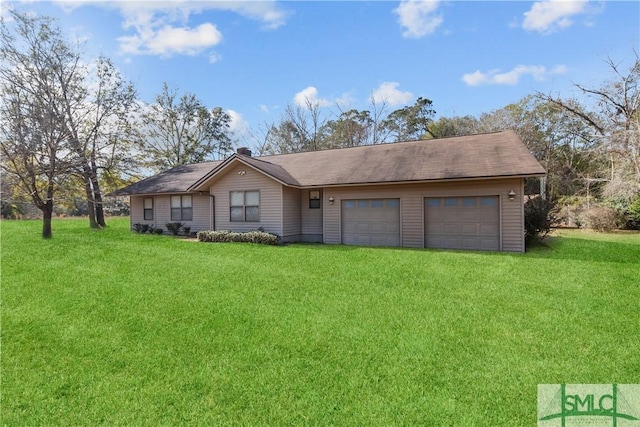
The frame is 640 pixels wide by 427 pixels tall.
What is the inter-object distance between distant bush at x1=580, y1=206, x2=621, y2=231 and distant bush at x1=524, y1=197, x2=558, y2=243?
787 centimetres

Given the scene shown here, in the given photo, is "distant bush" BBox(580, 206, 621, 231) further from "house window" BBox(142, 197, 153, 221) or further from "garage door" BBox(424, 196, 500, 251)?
"house window" BBox(142, 197, 153, 221)

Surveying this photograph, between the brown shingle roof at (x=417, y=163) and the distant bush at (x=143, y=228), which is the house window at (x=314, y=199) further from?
the distant bush at (x=143, y=228)

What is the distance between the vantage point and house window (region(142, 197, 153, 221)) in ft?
61.8

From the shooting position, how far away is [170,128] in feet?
107

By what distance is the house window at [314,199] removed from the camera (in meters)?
14.7

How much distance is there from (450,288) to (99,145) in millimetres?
20076

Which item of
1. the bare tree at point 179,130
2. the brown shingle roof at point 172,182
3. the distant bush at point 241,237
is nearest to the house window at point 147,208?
the brown shingle roof at point 172,182

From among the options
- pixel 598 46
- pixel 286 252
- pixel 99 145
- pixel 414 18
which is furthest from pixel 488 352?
pixel 598 46

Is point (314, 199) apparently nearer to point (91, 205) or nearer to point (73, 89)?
point (91, 205)

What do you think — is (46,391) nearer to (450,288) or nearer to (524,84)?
(450,288)

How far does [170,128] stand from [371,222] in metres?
26.5

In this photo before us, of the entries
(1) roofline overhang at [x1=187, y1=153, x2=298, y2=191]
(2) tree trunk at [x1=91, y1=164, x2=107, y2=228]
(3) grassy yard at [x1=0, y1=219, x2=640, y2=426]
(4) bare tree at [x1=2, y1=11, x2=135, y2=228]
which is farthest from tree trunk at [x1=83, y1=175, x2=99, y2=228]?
(3) grassy yard at [x1=0, y1=219, x2=640, y2=426]

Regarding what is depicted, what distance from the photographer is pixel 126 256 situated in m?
10.1

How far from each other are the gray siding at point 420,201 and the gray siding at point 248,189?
2.06 metres
